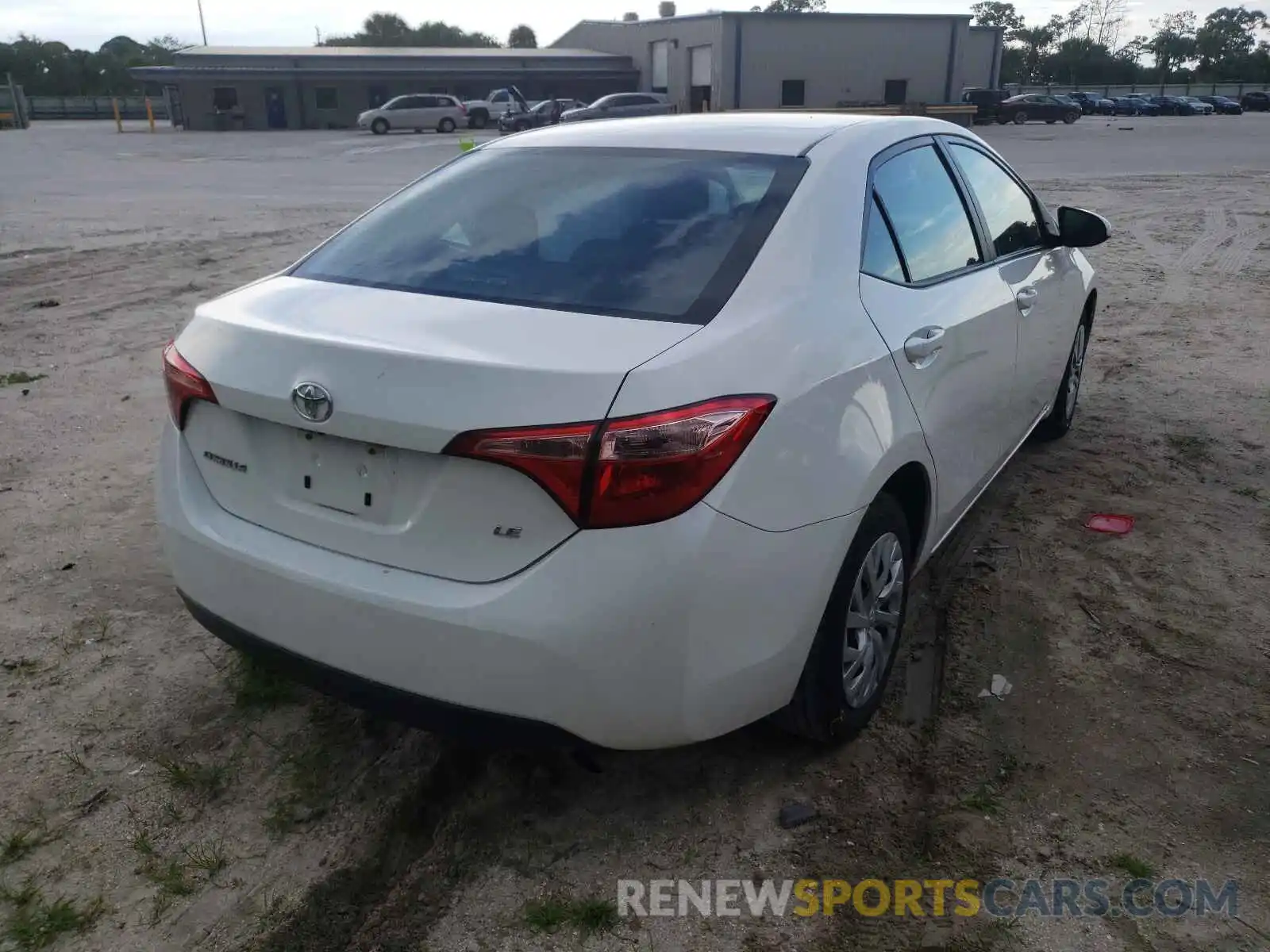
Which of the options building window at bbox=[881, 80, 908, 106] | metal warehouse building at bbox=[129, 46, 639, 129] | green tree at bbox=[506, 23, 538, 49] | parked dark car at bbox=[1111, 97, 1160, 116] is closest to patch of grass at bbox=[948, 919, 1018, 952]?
building window at bbox=[881, 80, 908, 106]

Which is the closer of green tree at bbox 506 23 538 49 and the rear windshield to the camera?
the rear windshield

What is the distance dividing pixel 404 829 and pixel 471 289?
4.61ft

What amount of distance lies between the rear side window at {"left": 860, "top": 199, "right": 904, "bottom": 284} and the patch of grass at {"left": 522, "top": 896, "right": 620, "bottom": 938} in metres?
1.79

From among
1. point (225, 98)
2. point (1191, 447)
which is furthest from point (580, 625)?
point (225, 98)

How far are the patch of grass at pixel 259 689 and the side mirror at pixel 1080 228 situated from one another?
365 centimetres

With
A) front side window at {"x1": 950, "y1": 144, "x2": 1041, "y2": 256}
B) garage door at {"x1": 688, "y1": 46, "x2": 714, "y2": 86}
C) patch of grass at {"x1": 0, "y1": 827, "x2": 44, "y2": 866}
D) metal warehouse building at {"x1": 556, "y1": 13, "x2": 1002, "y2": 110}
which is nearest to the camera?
patch of grass at {"x1": 0, "y1": 827, "x2": 44, "y2": 866}

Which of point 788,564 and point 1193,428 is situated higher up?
point 788,564

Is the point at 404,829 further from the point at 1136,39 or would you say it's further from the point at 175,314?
the point at 1136,39

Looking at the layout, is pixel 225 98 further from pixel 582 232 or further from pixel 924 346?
pixel 924 346

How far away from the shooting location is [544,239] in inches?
115

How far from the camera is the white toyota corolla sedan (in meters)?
2.18

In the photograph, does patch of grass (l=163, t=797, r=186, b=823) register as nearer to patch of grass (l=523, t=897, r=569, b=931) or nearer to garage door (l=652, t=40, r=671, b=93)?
patch of grass (l=523, t=897, r=569, b=931)

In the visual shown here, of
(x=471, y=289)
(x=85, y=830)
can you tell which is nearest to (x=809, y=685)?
(x=471, y=289)

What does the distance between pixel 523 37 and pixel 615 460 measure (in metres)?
103
